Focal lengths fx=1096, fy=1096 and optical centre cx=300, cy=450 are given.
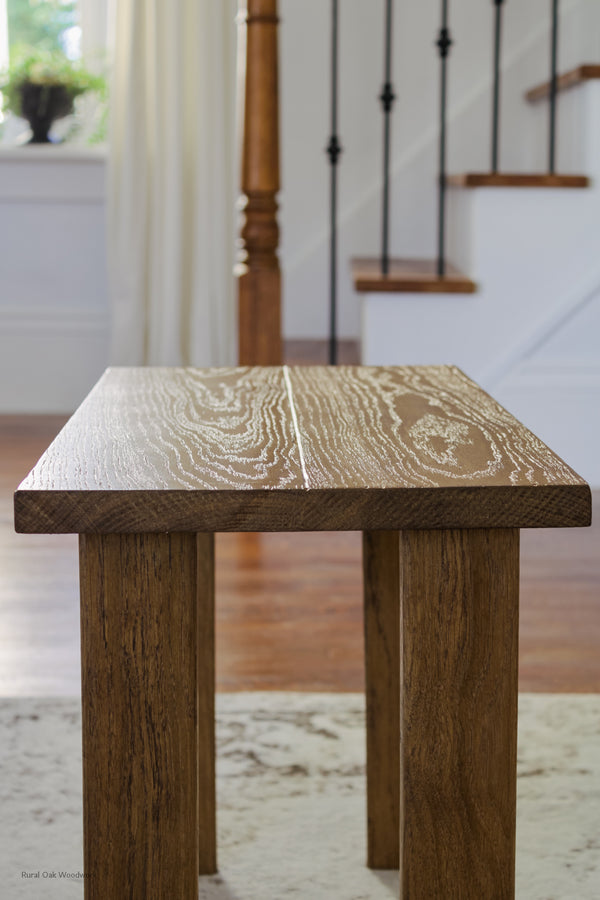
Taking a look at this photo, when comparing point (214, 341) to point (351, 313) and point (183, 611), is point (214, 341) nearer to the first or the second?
point (351, 313)

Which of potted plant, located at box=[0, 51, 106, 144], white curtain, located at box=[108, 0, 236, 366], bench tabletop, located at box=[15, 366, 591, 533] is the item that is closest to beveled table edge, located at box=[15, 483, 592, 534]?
bench tabletop, located at box=[15, 366, 591, 533]

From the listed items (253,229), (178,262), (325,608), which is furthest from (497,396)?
(178,262)

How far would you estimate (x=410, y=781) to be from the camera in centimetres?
76

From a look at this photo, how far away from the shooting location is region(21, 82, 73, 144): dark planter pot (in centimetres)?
331

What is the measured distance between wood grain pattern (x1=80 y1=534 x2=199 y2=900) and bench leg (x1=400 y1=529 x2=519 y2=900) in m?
0.15

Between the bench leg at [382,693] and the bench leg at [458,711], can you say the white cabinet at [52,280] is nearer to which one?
the bench leg at [382,693]

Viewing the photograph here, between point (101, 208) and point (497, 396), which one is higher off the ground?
point (101, 208)

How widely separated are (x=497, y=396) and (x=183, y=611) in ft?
6.04

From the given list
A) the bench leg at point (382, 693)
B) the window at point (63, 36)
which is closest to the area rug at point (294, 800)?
the bench leg at point (382, 693)

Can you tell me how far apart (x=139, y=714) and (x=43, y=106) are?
9.70ft

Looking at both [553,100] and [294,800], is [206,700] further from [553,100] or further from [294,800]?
[553,100]

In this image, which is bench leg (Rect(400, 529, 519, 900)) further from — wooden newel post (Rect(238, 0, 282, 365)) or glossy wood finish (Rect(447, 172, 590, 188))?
glossy wood finish (Rect(447, 172, 590, 188))

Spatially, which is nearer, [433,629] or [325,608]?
[433,629]

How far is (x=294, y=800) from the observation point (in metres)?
1.24
